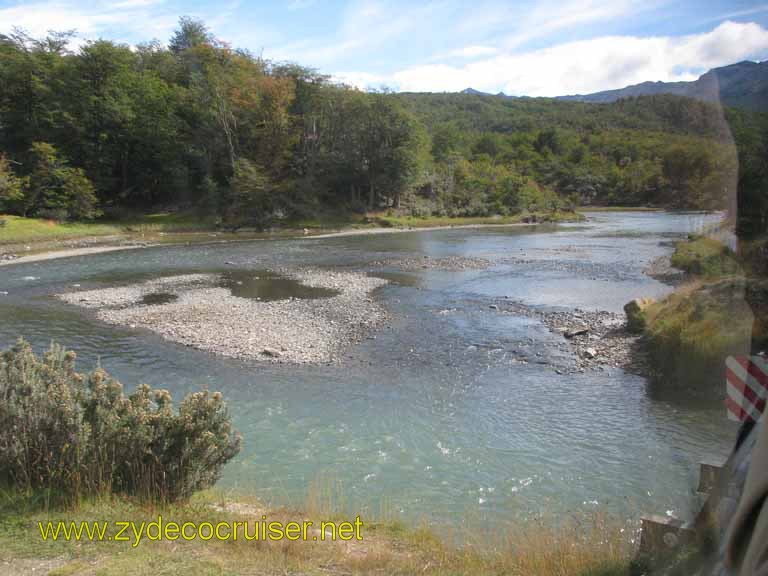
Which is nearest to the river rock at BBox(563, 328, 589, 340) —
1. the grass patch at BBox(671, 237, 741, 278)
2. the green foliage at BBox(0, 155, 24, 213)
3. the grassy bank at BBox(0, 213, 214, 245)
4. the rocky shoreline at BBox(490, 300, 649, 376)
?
the rocky shoreline at BBox(490, 300, 649, 376)

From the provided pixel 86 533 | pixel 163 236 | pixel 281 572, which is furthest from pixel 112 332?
pixel 163 236

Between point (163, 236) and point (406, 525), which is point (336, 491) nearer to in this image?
point (406, 525)

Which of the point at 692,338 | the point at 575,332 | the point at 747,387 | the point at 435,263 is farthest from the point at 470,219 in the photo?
the point at 747,387

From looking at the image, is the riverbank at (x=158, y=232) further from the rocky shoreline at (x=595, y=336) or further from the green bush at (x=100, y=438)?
the green bush at (x=100, y=438)

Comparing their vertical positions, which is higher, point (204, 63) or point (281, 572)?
point (204, 63)

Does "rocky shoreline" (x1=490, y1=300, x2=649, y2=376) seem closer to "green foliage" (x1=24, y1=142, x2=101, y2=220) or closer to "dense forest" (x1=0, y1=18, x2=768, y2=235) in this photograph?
"dense forest" (x1=0, y1=18, x2=768, y2=235)

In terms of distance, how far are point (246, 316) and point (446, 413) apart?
10.2 meters

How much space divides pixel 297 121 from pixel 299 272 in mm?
38245

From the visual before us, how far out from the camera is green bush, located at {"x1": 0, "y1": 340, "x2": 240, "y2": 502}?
18.9 feet

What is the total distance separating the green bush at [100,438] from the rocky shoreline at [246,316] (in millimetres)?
7742

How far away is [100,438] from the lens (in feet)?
19.6

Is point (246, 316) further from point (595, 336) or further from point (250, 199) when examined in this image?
point (250, 199)

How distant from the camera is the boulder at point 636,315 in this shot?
15.6m

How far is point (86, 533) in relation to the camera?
4.92 m
